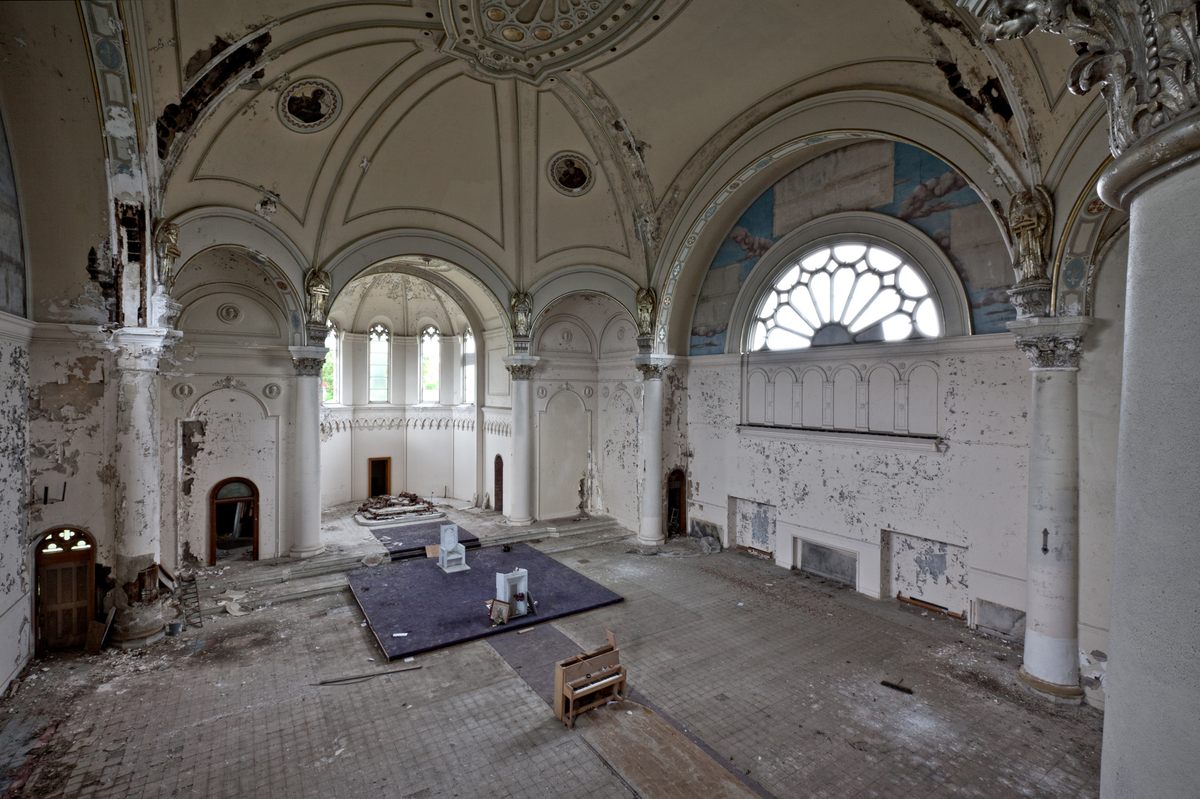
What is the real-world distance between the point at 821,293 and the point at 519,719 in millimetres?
9948

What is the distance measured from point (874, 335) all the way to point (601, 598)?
735 centimetres

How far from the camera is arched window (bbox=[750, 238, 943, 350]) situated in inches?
428

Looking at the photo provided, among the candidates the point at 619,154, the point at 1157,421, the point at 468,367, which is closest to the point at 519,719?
the point at 1157,421

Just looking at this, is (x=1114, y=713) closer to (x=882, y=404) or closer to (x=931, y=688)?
(x=931, y=688)

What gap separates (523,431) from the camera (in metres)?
16.0

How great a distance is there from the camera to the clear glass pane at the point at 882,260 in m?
11.2

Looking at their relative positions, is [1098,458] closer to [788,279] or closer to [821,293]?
[821,293]

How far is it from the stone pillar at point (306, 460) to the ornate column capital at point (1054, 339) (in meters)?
12.9

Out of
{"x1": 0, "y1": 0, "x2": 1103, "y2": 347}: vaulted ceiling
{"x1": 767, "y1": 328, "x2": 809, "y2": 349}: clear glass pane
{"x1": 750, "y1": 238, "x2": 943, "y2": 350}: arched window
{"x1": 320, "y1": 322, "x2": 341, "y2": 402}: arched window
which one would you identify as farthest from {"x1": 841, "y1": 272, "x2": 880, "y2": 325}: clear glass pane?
{"x1": 320, "y1": 322, "x2": 341, "y2": 402}: arched window

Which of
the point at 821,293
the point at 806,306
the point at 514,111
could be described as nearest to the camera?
the point at 514,111

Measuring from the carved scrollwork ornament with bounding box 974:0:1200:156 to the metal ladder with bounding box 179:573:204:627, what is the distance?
12.4 m

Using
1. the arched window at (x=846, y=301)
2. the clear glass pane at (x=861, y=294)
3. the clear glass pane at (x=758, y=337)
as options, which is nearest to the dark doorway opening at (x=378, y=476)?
the clear glass pane at (x=758, y=337)

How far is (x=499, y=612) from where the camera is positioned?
9633mm

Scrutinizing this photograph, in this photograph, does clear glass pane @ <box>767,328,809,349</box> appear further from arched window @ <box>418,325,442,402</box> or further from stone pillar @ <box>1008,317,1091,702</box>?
arched window @ <box>418,325,442,402</box>
